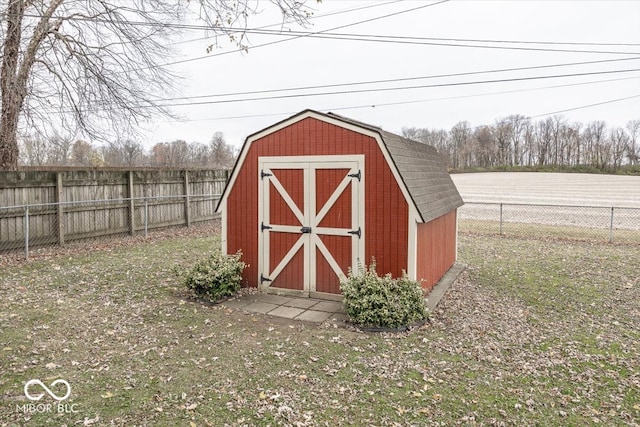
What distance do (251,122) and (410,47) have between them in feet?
55.9

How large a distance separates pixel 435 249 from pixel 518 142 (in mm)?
38516

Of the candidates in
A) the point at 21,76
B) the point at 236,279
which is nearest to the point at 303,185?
the point at 236,279

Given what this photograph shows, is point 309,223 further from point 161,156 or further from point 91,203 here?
point 161,156

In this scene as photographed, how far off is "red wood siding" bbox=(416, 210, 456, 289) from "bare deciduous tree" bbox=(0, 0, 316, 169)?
20.6 ft

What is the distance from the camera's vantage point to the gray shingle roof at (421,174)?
5.75m

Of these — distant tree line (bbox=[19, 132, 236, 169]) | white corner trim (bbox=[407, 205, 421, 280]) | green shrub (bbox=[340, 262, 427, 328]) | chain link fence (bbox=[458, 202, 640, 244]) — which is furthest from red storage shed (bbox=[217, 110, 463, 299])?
distant tree line (bbox=[19, 132, 236, 169])

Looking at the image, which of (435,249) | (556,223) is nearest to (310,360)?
(435,249)

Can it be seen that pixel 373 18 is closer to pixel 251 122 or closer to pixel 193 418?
pixel 193 418

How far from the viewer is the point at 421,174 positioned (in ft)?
21.8

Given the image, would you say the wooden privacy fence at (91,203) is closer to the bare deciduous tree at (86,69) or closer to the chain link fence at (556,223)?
the bare deciduous tree at (86,69)

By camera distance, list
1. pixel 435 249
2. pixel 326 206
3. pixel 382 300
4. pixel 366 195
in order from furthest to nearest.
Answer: pixel 435 249 < pixel 326 206 < pixel 366 195 < pixel 382 300

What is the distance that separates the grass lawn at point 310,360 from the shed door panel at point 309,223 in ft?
3.85

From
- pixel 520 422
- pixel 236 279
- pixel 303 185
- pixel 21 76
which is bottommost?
pixel 520 422

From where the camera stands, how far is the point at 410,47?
49.3 feet
